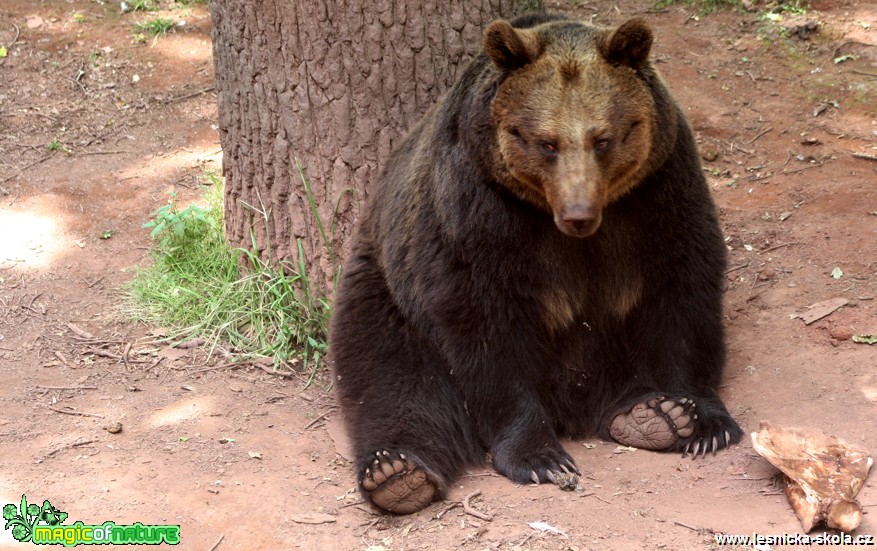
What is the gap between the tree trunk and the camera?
5480mm

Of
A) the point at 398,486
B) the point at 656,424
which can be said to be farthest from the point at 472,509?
the point at 656,424

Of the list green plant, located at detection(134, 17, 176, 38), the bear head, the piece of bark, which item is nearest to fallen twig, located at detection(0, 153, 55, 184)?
green plant, located at detection(134, 17, 176, 38)

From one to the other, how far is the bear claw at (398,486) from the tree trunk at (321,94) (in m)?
1.85

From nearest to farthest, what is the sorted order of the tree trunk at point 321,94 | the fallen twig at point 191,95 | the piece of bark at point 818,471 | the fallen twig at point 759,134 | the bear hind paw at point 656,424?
the piece of bark at point 818,471 → the bear hind paw at point 656,424 → the tree trunk at point 321,94 → the fallen twig at point 759,134 → the fallen twig at point 191,95

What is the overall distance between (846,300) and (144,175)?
505 centimetres

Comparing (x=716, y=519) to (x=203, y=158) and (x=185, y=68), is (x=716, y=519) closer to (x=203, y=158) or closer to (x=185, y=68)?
(x=203, y=158)

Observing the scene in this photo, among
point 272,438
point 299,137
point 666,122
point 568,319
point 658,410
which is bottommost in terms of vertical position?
point 272,438

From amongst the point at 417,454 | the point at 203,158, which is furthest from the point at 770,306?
the point at 203,158

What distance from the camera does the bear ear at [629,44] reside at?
422 centimetres

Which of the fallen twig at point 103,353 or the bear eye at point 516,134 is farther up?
the bear eye at point 516,134

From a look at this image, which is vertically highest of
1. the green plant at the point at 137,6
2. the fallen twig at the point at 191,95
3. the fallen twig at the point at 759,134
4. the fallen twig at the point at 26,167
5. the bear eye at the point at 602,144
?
the bear eye at the point at 602,144

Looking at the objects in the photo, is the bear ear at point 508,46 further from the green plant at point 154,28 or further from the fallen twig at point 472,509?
the green plant at point 154,28

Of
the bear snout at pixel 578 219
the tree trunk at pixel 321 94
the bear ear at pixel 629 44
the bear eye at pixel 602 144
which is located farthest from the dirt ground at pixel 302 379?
the bear ear at pixel 629 44

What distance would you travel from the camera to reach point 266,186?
6051 mm
